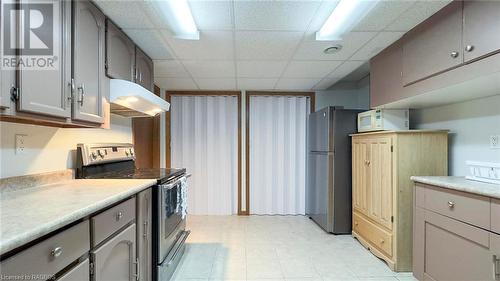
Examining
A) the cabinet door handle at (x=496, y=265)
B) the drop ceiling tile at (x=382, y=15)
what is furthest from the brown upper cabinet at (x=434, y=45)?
the cabinet door handle at (x=496, y=265)

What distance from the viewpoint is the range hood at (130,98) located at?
203cm

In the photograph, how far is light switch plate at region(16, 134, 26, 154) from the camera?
1547 mm

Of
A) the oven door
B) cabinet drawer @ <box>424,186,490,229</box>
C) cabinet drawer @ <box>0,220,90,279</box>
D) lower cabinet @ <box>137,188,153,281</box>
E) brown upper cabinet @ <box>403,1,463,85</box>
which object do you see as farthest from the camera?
the oven door

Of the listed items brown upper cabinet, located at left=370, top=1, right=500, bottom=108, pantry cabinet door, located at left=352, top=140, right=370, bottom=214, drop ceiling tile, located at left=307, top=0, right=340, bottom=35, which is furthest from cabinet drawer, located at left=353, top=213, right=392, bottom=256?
drop ceiling tile, located at left=307, top=0, right=340, bottom=35

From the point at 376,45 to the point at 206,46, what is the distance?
5.10 feet

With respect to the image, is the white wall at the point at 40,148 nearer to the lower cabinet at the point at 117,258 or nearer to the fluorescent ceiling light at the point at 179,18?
the lower cabinet at the point at 117,258

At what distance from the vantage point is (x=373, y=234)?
283 cm

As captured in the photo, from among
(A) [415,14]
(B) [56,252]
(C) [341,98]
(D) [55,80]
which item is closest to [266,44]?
(A) [415,14]

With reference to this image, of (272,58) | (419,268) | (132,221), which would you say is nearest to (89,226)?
(132,221)

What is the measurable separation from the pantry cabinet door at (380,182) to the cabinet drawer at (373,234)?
9cm

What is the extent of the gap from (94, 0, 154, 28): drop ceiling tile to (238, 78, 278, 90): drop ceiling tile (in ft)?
6.03

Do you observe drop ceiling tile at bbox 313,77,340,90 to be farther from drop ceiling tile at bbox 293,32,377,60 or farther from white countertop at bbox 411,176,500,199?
white countertop at bbox 411,176,500,199

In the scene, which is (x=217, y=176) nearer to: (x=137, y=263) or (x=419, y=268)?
(x=137, y=263)

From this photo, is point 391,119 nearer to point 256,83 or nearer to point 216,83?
point 256,83
